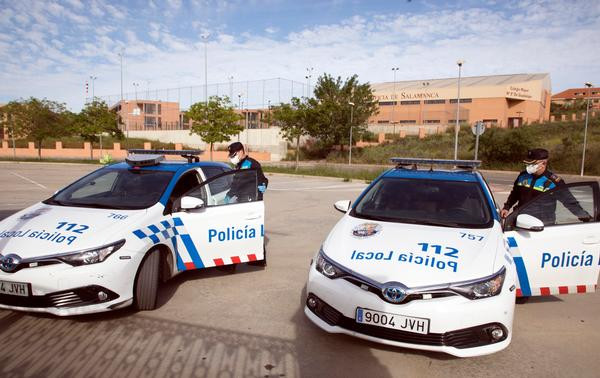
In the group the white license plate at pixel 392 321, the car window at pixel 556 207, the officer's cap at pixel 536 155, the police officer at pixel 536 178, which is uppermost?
the officer's cap at pixel 536 155

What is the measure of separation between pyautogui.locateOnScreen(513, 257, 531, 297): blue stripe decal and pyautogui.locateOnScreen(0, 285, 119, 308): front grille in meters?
3.79

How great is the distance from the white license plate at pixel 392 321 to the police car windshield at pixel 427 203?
47.6 inches

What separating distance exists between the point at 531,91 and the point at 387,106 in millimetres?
21127

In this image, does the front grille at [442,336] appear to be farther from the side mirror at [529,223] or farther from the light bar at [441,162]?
the light bar at [441,162]

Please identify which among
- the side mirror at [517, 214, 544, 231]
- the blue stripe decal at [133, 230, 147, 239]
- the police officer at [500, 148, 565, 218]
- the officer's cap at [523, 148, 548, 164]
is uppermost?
the officer's cap at [523, 148, 548, 164]

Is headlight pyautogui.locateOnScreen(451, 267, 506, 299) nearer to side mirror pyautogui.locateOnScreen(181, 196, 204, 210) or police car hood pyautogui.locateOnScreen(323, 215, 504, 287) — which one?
police car hood pyautogui.locateOnScreen(323, 215, 504, 287)

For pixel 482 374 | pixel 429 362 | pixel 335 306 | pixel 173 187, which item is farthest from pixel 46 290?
pixel 482 374

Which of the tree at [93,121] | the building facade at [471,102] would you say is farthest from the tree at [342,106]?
the tree at [93,121]

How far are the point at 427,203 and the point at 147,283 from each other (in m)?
2.92

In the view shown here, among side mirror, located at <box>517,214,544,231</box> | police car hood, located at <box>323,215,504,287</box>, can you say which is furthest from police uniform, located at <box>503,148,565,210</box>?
police car hood, located at <box>323,215,504,287</box>

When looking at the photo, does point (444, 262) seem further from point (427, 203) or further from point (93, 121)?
point (93, 121)

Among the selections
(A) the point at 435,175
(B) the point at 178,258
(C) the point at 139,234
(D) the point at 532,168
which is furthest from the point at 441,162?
(C) the point at 139,234

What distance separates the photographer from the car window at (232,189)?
5355 mm

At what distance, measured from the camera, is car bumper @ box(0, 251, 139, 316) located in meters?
3.58
